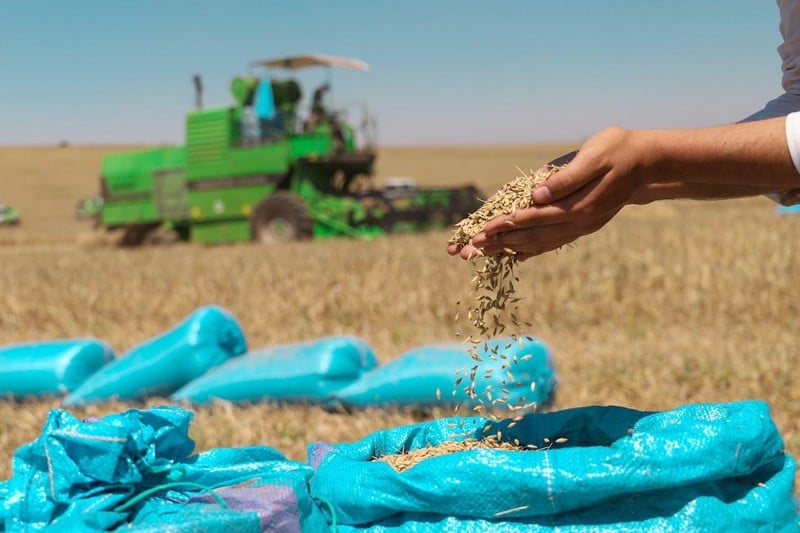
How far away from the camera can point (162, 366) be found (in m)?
4.58

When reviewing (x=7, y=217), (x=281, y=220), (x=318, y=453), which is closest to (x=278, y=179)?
(x=281, y=220)

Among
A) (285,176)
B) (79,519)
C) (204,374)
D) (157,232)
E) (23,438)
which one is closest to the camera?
(79,519)

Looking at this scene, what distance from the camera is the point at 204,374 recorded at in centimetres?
472

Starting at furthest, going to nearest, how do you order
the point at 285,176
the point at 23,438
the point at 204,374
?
1. the point at 285,176
2. the point at 204,374
3. the point at 23,438

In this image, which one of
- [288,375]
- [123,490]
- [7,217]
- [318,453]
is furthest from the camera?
[7,217]

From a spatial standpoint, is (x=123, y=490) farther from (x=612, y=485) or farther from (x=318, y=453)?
(x=612, y=485)

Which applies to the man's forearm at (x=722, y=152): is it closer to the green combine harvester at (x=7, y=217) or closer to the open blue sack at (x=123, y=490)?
the open blue sack at (x=123, y=490)

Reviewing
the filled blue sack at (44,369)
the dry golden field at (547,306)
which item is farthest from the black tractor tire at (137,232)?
the filled blue sack at (44,369)

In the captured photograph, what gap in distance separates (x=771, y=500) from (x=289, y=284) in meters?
5.60

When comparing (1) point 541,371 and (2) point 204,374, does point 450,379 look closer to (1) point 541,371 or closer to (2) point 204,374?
(1) point 541,371

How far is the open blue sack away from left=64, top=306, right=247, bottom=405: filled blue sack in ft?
8.49

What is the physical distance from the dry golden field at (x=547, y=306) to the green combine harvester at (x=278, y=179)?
422cm

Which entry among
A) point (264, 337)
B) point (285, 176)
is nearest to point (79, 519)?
point (264, 337)

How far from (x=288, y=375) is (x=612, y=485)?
109 inches
